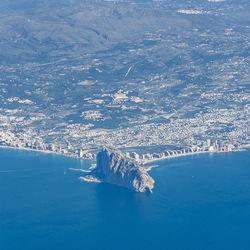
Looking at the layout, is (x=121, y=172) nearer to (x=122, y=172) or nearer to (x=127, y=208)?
(x=122, y=172)

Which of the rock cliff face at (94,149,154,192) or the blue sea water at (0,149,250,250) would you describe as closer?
the blue sea water at (0,149,250,250)

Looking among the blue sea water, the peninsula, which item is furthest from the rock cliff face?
the blue sea water

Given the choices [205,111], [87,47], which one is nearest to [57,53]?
[87,47]

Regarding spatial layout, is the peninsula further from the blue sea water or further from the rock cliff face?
the blue sea water

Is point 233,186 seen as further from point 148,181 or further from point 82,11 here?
point 82,11

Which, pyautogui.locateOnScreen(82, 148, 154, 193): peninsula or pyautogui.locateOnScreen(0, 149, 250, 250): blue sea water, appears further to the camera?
pyautogui.locateOnScreen(82, 148, 154, 193): peninsula

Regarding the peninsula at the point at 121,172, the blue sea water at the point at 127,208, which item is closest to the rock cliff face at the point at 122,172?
the peninsula at the point at 121,172
